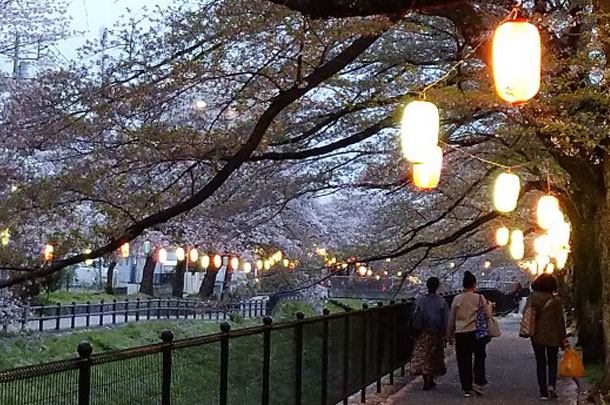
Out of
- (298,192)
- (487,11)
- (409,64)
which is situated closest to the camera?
(487,11)

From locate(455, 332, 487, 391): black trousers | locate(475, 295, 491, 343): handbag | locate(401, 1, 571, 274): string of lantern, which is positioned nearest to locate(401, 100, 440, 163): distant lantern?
locate(401, 1, 571, 274): string of lantern

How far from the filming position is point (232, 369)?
7164 mm

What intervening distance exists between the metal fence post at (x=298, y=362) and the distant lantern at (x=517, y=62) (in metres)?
→ 3.67

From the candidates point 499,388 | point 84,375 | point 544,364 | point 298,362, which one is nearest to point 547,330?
point 544,364

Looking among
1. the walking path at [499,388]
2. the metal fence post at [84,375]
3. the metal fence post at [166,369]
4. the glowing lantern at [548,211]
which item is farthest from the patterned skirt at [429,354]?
the metal fence post at [84,375]

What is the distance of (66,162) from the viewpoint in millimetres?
12000

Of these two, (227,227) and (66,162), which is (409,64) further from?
(227,227)

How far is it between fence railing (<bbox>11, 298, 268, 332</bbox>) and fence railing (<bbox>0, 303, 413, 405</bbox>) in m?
13.5

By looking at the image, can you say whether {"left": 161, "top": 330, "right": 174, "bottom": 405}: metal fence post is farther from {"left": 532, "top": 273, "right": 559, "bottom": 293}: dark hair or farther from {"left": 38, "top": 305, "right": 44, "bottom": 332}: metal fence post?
{"left": 38, "top": 305, "right": 44, "bottom": 332}: metal fence post

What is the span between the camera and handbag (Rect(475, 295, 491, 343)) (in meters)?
11.9

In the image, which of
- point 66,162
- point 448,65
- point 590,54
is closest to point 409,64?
point 448,65

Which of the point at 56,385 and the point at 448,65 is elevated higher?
the point at 448,65

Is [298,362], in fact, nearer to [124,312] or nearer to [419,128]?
[419,128]

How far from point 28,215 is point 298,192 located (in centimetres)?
713
